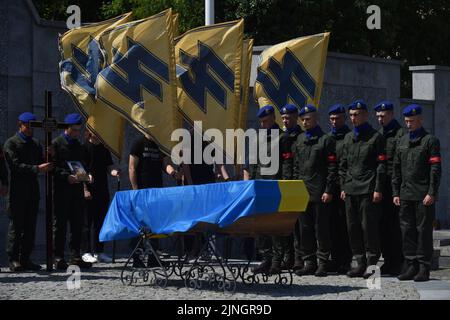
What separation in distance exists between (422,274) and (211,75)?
4.72m

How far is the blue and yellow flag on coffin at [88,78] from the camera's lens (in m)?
16.1

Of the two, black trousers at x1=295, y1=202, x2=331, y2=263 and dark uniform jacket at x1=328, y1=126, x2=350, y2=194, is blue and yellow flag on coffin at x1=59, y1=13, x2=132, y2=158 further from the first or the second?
dark uniform jacket at x1=328, y1=126, x2=350, y2=194

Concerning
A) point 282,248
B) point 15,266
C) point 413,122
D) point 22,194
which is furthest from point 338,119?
point 15,266

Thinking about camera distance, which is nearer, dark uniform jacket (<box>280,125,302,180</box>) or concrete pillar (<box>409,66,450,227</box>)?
dark uniform jacket (<box>280,125,302,180</box>)

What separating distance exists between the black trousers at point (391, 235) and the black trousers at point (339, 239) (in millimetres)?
555

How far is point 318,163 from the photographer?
14.5m

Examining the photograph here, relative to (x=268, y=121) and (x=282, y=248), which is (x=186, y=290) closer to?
(x=282, y=248)

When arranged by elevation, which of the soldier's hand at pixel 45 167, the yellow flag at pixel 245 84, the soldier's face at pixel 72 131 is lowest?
the soldier's hand at pixel 45 167

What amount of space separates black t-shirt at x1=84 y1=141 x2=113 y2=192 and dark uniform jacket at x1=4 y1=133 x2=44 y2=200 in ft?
4.61

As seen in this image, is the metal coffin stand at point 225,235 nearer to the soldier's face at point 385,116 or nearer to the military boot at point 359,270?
the military boot at point 359,270

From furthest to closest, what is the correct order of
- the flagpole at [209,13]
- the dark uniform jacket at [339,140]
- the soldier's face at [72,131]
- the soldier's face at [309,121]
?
the flagpole at [209,13], the soldier's face at [72,131], the soldier's face at [309,121], the dark uniform jacket at [339,140]

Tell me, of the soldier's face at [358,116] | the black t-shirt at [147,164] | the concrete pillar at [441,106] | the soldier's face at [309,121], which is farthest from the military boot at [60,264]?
the concrete pillar at [441,106]

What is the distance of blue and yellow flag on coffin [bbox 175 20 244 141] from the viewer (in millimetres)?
16250

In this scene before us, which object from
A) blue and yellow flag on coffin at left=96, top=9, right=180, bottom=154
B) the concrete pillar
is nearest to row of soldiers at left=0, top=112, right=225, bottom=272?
blue and yellow flag on coffin at left=96, top=9, right=180, bottom=154
